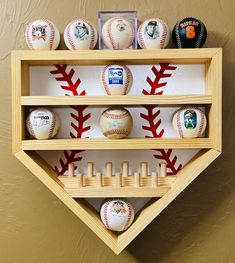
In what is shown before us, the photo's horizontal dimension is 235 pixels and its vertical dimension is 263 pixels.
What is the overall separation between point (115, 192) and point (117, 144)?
130 millimetres

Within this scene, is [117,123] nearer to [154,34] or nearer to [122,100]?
[122,100]

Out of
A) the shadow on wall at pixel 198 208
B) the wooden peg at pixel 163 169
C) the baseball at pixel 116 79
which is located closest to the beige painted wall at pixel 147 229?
the shadow on wall at pixel 198 208

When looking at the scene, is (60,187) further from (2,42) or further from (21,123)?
(2,42)

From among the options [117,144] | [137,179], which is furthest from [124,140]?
[137,179]

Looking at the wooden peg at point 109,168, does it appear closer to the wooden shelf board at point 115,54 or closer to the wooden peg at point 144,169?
the wooden peg at point 144,169

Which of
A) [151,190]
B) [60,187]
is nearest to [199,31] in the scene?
[151,190]

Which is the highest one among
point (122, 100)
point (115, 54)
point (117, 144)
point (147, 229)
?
point (115, 54)

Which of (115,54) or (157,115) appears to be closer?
(115,54)

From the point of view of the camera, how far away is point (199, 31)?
1045 mm

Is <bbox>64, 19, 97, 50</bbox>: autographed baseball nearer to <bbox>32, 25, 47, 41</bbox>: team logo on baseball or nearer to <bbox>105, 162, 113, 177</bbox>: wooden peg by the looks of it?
<bbox>32, 25, 47, 41</bbox>: team logo on baseball

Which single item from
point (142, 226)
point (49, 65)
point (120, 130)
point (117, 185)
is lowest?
point (142, 226)

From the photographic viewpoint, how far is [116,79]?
104 centimetres

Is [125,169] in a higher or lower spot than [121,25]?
lower

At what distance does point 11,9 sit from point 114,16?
313mm
